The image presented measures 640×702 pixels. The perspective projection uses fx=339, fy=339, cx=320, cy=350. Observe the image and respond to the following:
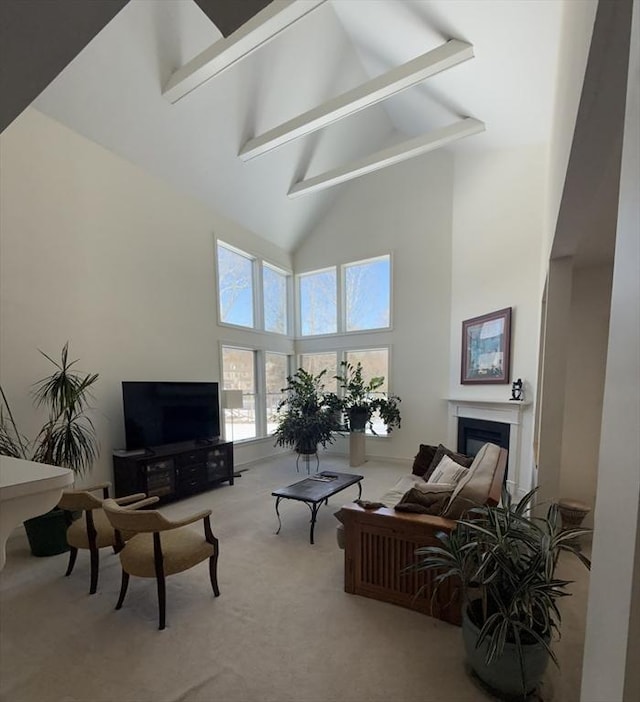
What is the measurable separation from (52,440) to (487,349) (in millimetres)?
5031

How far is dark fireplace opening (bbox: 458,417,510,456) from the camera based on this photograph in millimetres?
4332

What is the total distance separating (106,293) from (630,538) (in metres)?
4.57

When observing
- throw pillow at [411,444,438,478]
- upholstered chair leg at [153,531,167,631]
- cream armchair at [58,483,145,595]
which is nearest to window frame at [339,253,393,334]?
throw pillow at [411,444,438,478]

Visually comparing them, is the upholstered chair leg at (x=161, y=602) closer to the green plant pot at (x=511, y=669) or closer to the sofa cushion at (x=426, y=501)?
the sofa cushion at (x=426, y=501)

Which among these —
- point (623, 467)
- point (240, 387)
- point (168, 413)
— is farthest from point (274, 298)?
point (623, 467)

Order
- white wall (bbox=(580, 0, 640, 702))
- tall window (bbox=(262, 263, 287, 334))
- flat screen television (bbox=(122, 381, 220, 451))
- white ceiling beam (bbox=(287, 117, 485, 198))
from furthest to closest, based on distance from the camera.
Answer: tall window (bbox=(262, 263, 287, 334))
white ceiling beam (bbox=(287, 117, 485, 198))
flat screen television (bbox=(122, 381, 220, 451))
white wall (bbox=(580, 0, 640, 702))

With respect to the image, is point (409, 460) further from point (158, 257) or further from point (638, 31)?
point (638, 31)

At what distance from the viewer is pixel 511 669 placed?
5.08 ft

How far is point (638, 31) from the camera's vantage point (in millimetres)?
458

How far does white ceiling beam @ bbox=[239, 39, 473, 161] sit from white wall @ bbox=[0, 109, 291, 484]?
1376 millimetres

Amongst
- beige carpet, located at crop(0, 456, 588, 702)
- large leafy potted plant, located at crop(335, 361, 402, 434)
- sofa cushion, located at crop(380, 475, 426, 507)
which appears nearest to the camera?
beige carpet, located at crop(0, 456, 588, 702)

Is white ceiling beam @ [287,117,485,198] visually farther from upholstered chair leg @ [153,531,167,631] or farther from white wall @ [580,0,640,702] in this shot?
upholstered chair leg @ [153,531,167,631]

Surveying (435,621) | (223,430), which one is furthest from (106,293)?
(435,621)

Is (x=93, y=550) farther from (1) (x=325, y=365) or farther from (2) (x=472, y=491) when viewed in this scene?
(1) (x=325, y=365)
